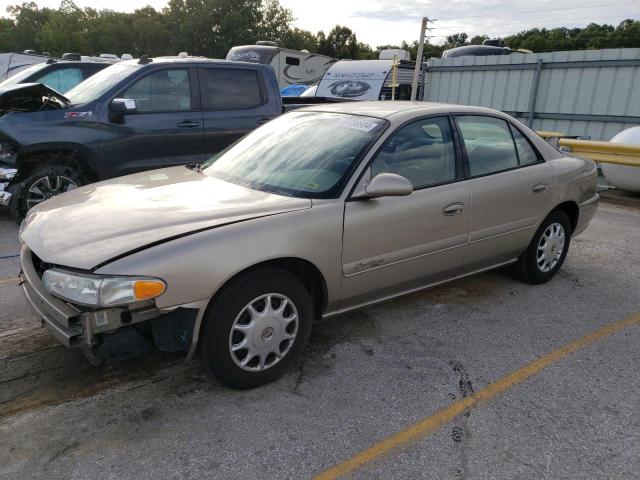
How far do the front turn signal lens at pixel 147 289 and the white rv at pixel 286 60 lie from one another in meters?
15.6

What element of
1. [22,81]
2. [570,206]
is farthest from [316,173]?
[22,81]

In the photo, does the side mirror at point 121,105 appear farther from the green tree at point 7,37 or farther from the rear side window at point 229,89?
the green tree at point 7,37

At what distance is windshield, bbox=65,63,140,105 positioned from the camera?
236 inches

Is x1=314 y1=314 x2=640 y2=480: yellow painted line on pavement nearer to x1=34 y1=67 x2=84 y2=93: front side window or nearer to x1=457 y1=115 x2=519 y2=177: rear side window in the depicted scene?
x1=457 y1=115 x2=519 y2=177: rear side window

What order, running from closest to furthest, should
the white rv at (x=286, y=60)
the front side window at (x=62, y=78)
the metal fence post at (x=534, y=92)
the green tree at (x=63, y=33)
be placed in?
the front side window at (x=62, y=78)
the metal fence post at (x=534, y=92)
the white rv at (x=286, y=60)
the green tree at (x=63, y=33)

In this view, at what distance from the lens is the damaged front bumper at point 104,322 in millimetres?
2424

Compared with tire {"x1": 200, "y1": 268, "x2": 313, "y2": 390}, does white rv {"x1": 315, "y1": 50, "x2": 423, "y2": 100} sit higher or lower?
higher

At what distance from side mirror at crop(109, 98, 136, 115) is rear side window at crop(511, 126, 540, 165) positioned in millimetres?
4000

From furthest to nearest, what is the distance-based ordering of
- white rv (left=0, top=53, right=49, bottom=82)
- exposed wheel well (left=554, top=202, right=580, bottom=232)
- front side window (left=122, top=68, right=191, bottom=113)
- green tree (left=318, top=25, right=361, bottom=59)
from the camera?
1. green tree (left=318, top=25, right=361, bottom=59)
2. white rv (left=0, top=53, right=49, bottom=82)
3. front side window (left=122, top=68, right=191, bottom=113)
4. exposed wheel well (left=554, top=202, right=580, bottom=232)

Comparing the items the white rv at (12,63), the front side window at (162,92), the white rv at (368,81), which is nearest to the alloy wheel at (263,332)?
the front side window at (162,92)

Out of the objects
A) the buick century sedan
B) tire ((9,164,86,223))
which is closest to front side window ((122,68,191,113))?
tire ((9,164,86,223))

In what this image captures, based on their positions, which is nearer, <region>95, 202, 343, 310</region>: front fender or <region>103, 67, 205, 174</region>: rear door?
<region>95, 202, 343, 310</region>: front fender

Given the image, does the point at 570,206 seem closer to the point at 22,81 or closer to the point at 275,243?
the point at 275,243

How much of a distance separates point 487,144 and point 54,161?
181 inches
